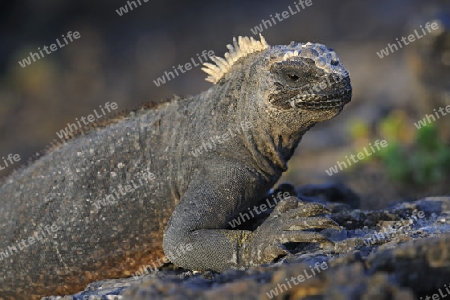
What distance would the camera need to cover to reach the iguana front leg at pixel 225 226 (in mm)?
4262

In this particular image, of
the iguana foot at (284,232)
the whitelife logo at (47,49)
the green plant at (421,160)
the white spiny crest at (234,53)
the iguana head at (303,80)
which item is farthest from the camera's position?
the whitelife logo at (47,49)

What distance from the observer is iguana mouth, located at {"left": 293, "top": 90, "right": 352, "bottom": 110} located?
445 cm

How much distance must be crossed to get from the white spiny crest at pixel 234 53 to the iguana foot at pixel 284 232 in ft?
4.22

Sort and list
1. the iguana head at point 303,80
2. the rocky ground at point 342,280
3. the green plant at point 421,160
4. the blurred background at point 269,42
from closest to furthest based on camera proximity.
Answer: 1. the rocky ground at point 342,280
2. the iguana head at point 303,80
3. the green plant at point 421,160
4. the blurred background at point 269,42

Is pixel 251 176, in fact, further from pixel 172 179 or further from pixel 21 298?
pixel 21 298

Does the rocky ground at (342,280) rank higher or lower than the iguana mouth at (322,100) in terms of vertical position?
lower

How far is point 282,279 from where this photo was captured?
2914 millimetres

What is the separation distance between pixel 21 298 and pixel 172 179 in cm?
175

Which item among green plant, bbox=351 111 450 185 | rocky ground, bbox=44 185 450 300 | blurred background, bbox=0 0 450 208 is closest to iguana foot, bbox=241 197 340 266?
rocky ground, bbox=44 185 450 300

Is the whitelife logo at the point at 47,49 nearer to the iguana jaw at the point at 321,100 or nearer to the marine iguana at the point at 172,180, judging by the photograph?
the marine iguana at the point at 172,180

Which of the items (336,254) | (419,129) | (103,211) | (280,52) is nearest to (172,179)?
(103,211)

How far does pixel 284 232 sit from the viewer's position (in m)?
4.27

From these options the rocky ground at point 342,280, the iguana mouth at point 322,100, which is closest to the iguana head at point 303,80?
the iguana mouth at point 322,100

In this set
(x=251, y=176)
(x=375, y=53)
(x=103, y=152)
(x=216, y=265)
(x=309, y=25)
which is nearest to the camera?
(x=216, y=265)
